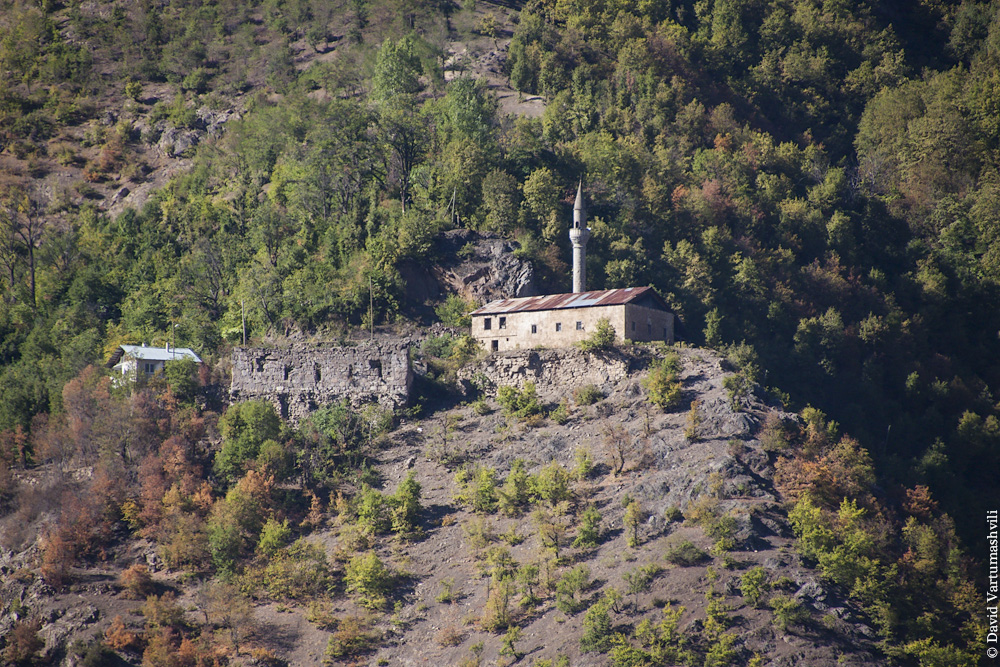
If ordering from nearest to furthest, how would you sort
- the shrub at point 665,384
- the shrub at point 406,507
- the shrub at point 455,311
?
the shrub at point 406,507 < the shrub at point 665,384 < the shrub at point 455,311

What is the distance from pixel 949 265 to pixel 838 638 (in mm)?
52272

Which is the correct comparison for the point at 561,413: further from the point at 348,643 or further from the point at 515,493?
the point at 348,643

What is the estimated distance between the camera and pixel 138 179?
104m

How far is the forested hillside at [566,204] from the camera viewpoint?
7438 centimetres

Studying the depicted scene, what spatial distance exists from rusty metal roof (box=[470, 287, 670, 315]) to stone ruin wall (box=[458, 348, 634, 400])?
305 centimetres

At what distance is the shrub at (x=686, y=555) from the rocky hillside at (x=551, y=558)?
10 cm

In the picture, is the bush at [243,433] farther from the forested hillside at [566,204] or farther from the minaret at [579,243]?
the minaret at [579,243]

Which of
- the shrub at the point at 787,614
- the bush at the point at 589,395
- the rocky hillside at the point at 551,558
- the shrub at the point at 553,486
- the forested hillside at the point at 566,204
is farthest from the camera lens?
the forested hillside at the point at 566,204

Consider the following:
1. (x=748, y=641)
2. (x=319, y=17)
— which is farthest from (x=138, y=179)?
(x=748, y=641)

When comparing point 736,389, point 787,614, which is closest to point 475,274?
point 736,389

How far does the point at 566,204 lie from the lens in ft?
279

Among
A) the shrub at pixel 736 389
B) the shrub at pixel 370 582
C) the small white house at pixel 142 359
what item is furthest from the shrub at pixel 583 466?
the small white house at pixel 142 359

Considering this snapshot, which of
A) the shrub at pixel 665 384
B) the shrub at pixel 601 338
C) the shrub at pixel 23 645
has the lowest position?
the shrub at pixel 23 645

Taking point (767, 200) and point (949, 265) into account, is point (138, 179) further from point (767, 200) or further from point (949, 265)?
point (949, 265)
